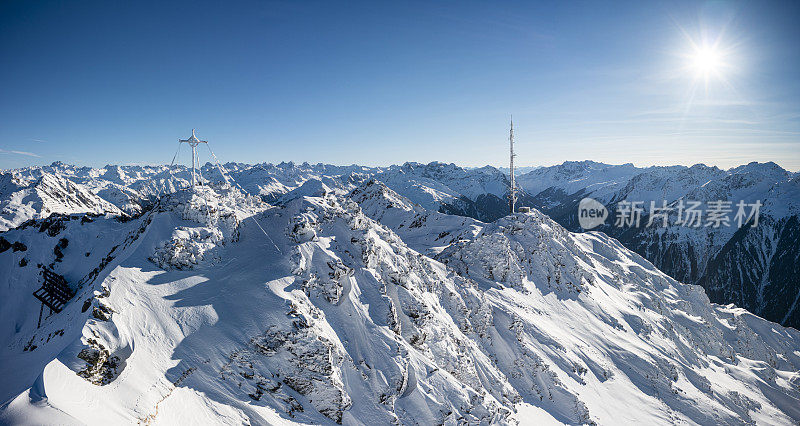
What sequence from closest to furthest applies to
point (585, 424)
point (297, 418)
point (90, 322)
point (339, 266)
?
Answer: point (90, 322)
point (297, 418)
point (339, 266)
point (585, 424)

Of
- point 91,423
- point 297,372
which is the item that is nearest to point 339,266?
point 297,372

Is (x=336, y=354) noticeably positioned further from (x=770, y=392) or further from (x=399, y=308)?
(x=770, y=392)

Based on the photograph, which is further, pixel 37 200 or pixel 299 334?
pixel 37 200

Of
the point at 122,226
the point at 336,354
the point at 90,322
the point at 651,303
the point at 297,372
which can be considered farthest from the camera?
the point at 651,303

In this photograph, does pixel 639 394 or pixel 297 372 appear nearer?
pixel 297 372

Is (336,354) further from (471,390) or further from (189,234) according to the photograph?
(189,234)

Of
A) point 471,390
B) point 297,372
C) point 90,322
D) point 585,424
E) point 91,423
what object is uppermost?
point 90,322

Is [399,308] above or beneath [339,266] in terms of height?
beneath

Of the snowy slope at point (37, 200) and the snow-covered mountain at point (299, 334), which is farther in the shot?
the snowy slope at point (37, 200)

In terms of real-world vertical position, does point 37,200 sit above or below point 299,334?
below
